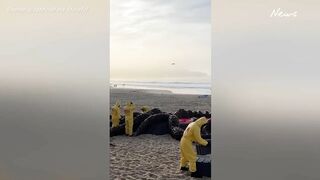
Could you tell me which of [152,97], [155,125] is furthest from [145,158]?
[152,97]

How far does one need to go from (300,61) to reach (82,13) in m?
1.30

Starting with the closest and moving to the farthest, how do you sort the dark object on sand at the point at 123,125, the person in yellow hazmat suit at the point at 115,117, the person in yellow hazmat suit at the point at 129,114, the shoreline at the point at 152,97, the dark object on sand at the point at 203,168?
the dark object on sand at the point at 203,168
the person in yellow hazmat suit at the point at 129,114
the dark object on sand at the point at 123,125
the person in yellow hazmat suit at the point at 115,117
the shoreline at the point at 152,97

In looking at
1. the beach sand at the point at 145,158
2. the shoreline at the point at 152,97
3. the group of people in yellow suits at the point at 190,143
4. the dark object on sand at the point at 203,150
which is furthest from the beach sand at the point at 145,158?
the shoreline at the point at 152,97

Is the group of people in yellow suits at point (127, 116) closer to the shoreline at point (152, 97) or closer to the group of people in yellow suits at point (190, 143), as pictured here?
the group of people in yellow suits at point (190, 143)

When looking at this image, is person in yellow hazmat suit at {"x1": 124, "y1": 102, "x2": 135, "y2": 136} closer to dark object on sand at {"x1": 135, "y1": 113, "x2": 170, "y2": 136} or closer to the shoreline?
dark object on sand at {"x1": 135, "y1": 113, "x2": 170, "y2": 136}

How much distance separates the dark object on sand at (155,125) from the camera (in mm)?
5934

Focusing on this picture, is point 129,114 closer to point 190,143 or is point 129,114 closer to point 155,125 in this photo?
point 155,125

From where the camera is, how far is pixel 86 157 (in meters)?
2.38

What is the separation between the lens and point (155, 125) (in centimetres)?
600

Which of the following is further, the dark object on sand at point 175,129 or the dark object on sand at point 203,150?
the dark object on sand at point 175,129

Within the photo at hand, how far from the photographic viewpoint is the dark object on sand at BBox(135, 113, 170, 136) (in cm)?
593

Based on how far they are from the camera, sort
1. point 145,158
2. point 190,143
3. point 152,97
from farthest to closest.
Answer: point 152,97 → point 145,158 → point 190,143

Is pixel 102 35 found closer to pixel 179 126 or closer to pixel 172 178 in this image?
pixel 172 178

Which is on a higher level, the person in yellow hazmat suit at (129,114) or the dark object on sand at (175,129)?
the person in yellow hazmat suit at (129,114)
